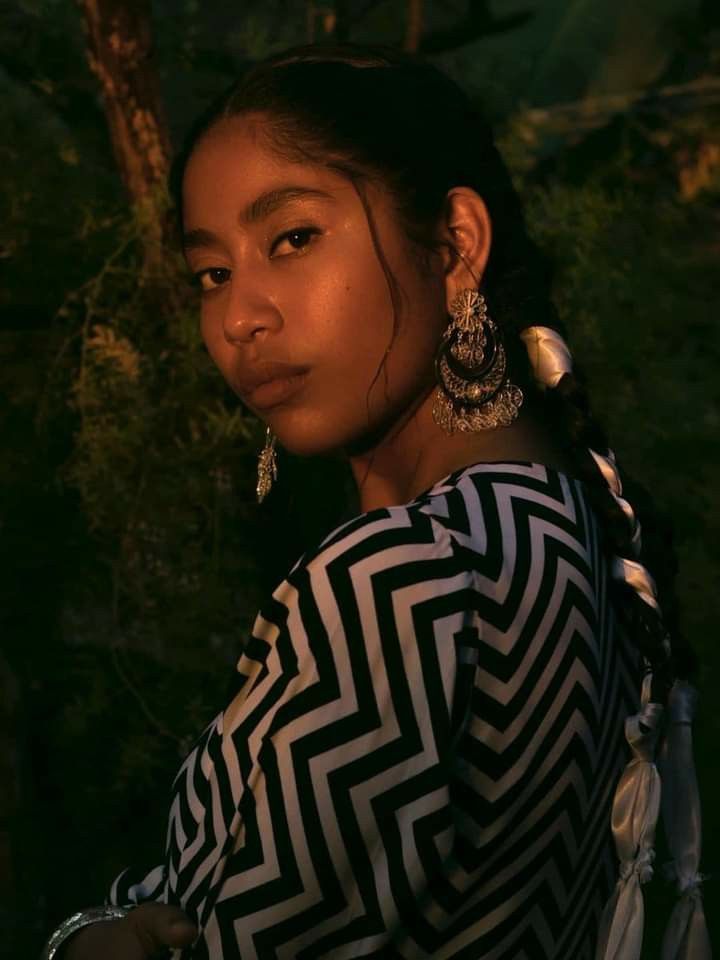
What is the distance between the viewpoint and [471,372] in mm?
1677

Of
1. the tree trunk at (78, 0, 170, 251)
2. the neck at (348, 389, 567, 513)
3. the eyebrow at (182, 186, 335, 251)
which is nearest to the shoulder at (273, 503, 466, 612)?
the neck at (348, 389, 567, 513)

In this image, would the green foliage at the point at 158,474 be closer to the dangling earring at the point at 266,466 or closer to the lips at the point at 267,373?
the dangling earring at the point at 266,466

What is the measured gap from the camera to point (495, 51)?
538 centimetres

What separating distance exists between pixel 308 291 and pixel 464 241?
0.24 m

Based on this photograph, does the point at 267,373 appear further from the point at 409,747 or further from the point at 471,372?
the point at 409,747

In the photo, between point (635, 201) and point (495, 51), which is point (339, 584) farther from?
point (495, 51)

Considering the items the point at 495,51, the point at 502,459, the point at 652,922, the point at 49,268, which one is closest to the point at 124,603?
the point at 49,268

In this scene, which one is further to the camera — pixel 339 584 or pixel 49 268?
pixel 49 268

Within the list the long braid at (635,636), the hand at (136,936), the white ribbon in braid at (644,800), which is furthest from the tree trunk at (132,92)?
the hand at (136,936)

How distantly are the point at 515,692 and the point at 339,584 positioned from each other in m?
0.23

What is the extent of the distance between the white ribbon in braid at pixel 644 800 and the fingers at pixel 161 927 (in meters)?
0.52

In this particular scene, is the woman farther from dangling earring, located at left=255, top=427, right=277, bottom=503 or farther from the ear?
dangling earring, located at left=255, top=427, right=277, bottom=503

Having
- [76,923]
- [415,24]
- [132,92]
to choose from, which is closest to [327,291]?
[76,923]

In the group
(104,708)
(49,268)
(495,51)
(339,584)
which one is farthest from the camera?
(495,51)
